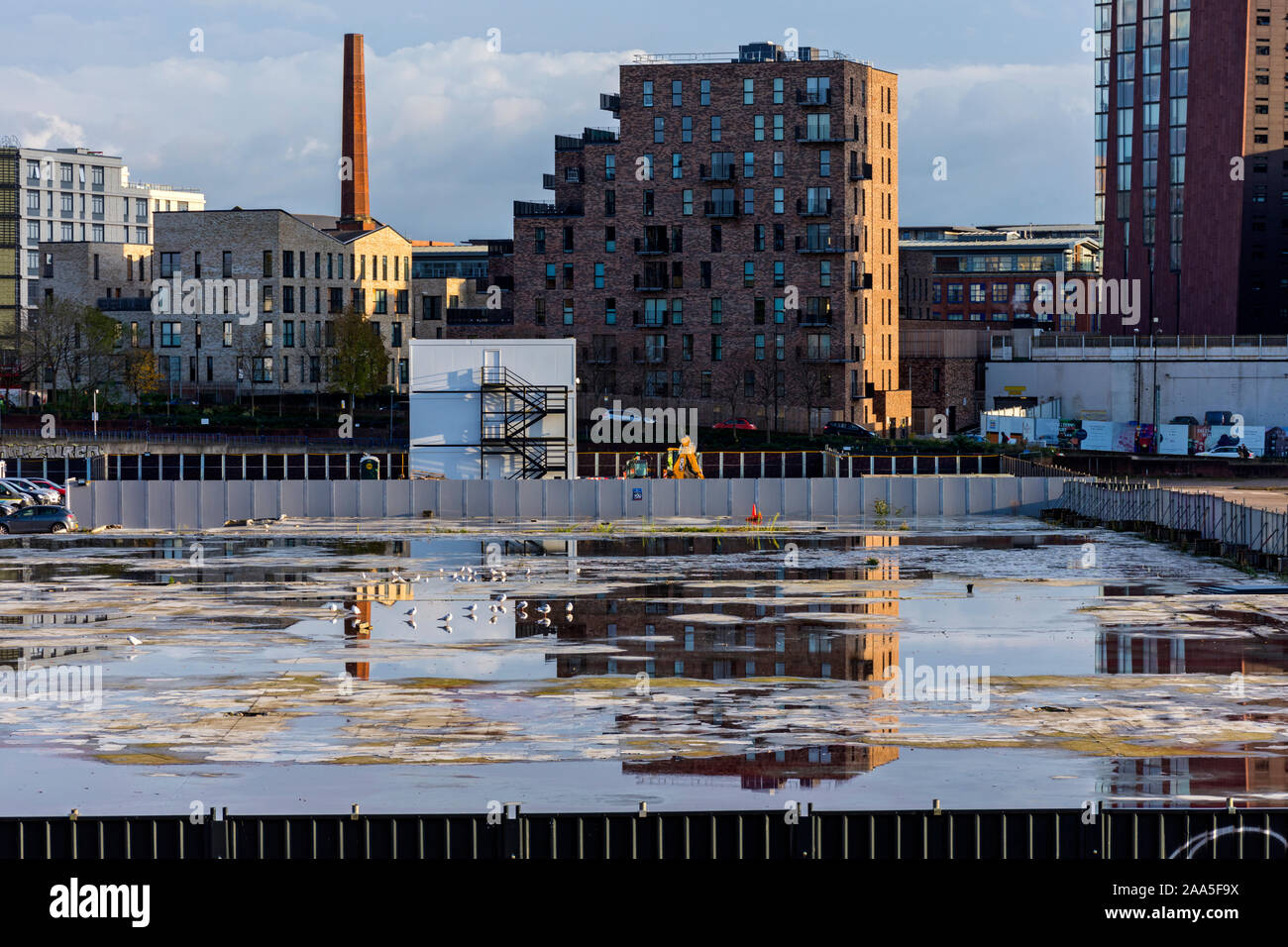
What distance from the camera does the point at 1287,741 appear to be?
1238 inches

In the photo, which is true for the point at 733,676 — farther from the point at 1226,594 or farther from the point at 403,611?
the point at 1226,594

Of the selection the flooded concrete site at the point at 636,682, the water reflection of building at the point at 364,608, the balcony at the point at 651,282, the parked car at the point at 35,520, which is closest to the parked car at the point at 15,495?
the parked car at the point at 35,520

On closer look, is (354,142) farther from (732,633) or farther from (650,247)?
(732,633)

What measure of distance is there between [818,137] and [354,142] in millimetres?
44903

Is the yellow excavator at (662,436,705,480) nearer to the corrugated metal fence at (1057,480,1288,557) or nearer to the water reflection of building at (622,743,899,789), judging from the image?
the corrugated metal fence at (1057,480,1288,557)

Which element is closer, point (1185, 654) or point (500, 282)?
point (1185, 654)

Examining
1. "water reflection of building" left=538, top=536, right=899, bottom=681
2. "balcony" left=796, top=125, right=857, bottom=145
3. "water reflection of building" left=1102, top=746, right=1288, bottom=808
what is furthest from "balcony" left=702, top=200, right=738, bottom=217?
"water reflection of building" left=1102, top=746, right=1288, bottom=808

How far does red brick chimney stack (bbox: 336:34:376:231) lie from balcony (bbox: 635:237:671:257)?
31209 millimetres

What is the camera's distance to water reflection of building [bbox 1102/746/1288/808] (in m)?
27.3

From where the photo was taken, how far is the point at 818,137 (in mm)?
125375

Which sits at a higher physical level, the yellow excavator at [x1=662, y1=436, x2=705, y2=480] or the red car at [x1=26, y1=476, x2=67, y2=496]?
the yellow excavator at [x1=662, y1=436, x2=705, y2=480]

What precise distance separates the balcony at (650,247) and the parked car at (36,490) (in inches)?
2299

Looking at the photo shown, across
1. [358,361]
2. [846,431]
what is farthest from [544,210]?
[846,431]
